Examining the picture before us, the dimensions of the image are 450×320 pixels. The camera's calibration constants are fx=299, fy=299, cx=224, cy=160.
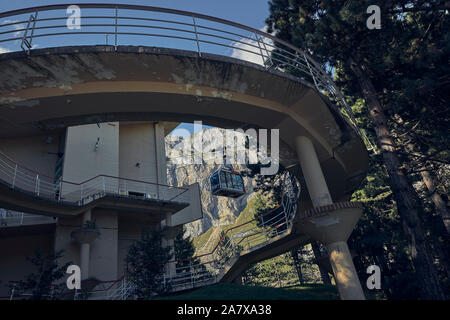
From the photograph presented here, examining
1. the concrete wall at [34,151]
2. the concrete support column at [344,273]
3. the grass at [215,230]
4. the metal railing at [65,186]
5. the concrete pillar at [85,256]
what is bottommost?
the concrete support column at [344,273]

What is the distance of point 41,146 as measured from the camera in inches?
700

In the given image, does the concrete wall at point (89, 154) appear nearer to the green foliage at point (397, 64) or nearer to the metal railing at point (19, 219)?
the metal railing at point (19, 219)

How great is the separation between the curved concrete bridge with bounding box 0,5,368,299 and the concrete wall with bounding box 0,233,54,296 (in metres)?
5.05

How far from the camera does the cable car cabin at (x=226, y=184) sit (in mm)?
21875

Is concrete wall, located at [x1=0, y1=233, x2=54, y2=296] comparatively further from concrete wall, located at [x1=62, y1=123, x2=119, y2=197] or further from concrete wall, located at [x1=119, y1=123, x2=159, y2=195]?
concrete wall, located at [x1=119, y1=123, x2=159, y2=195]

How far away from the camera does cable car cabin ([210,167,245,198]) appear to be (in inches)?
861

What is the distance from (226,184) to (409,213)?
13419 millimetres

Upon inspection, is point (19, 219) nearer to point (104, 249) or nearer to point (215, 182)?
point (104, 249)

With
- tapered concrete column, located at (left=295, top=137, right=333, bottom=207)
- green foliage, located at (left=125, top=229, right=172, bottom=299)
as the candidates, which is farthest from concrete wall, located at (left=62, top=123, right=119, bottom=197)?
tapered concrete column, located at (left=295, top=137, right=333, bottom=207)

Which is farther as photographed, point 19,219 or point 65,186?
point 65,186

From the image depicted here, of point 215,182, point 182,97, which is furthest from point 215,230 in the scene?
point 182,97

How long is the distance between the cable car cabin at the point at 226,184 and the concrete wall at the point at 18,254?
10816 millimetres

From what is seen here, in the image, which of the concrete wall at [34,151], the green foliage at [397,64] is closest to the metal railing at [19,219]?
the concrete wall at [34,151]

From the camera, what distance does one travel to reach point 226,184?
2209 cm
